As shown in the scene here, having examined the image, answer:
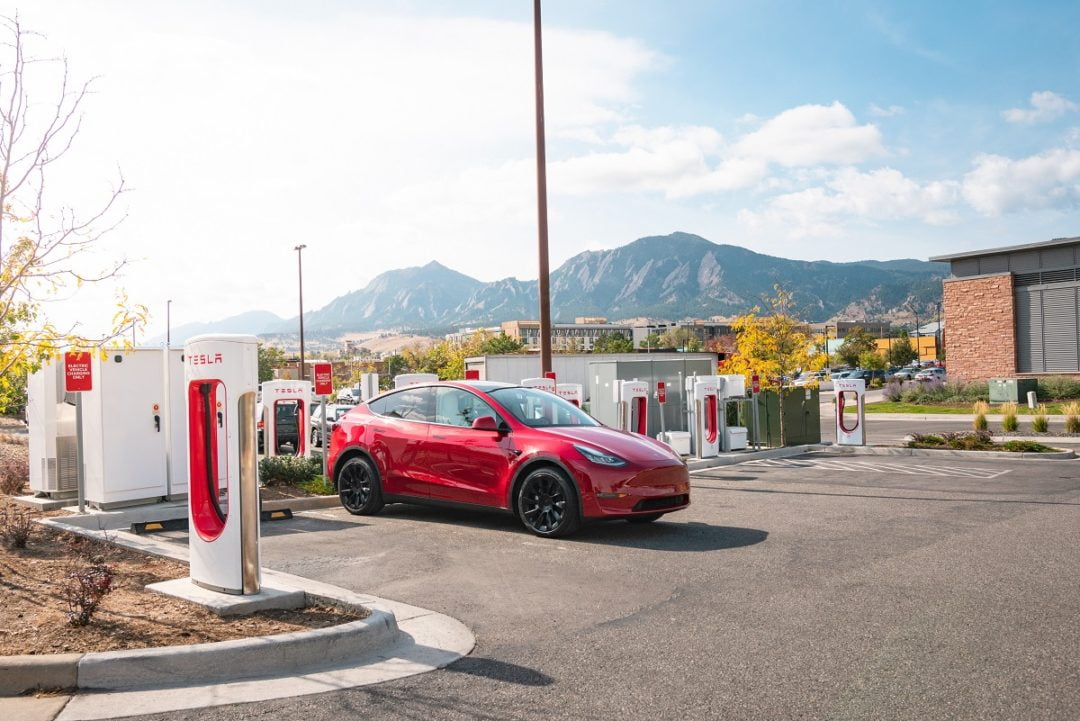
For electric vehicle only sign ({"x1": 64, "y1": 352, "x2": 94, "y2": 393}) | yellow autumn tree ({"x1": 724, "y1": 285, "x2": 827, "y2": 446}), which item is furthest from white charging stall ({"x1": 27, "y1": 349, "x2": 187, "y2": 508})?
yellow autumn tree ({"x1": 724, "y1": 285, "x2": 827, "y2": 446})

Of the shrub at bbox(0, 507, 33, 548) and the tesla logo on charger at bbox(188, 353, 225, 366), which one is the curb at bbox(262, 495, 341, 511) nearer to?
the shrub at bbox(0, 507, 33, 548)

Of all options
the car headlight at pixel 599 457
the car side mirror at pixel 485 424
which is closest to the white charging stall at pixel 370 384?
the car side mirror at pixel 485 424

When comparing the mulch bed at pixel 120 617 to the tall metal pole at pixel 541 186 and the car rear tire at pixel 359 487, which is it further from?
the tall metal pole at pixel 541 186

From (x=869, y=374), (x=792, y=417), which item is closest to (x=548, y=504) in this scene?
(x=792, y=417)

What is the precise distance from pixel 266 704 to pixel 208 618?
1.37 m

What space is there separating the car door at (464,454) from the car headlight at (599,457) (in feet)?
2.69

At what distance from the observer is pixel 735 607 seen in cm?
621

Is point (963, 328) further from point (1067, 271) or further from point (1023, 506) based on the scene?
point (1023, 506)

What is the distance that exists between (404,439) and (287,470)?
9.90 ft

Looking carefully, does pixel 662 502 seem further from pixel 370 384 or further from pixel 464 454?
pixel 370 384

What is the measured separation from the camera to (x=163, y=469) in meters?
10.5

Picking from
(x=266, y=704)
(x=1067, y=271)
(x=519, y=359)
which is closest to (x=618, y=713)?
(x=266, y=704)

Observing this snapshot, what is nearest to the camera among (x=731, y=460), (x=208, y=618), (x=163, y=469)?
(x=208, y=618)

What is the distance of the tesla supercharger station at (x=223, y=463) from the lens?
604cm
